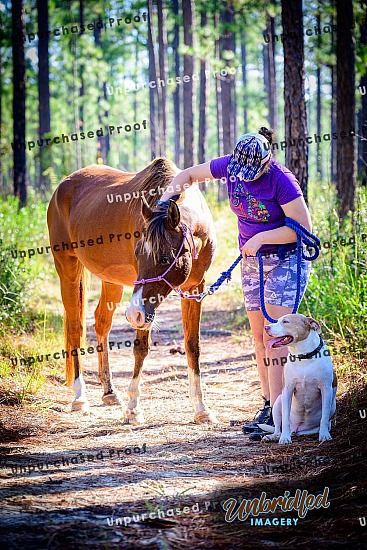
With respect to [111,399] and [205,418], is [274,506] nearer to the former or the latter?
[205,418]

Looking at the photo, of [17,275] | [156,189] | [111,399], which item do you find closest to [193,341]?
[111,399]

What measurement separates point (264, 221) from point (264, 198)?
0.17 meters

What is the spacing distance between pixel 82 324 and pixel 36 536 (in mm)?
4037

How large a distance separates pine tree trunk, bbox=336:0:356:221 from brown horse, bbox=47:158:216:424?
5.60 m

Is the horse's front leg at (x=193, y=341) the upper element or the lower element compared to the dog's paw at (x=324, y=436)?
upper

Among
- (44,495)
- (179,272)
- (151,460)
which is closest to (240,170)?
(179,272)

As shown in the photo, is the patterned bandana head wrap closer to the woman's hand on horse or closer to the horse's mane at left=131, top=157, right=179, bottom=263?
the woman's hand on horse

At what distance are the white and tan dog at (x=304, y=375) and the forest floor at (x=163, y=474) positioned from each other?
0.16m

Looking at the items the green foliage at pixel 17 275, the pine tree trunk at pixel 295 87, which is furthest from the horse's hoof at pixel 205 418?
the pine tree trunk at pixel 295 87

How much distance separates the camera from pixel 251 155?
194 inches

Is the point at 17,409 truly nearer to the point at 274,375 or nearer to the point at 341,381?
the point at 274,375

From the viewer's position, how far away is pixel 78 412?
20.9ft

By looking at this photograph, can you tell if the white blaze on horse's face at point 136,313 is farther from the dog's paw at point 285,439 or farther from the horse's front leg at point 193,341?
the dog's paw at point 285,439

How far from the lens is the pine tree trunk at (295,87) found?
27.7 feet
